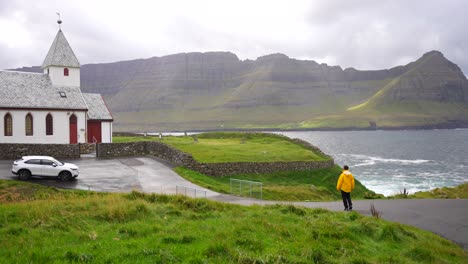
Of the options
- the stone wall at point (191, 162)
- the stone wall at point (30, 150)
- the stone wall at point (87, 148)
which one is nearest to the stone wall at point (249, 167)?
the stone wall at point (191, 162)

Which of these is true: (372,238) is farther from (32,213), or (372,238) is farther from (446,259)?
(32,213)

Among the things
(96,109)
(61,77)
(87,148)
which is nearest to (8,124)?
(87,148)

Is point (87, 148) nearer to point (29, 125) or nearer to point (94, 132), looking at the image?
point (29, 125)

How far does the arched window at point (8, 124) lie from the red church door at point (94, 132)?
9846 millimetres

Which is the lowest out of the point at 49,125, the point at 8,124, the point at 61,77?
the point at 49,125

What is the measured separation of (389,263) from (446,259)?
299 centimetres

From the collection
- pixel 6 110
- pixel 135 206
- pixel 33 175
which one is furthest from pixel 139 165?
pixel 135 206

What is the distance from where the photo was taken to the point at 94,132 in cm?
5388

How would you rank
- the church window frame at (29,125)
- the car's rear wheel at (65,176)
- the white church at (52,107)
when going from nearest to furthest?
1. the car's rear wheel at (65,176)
2. the white church at (52,107)
3. the church window frame at (29,125)

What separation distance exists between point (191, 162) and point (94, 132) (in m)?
21.1

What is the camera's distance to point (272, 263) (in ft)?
36.7

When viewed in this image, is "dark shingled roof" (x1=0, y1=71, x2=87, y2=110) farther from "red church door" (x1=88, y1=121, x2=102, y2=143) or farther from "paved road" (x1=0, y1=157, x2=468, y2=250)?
"paved road" (x1=0, y1=157, x2=468, y2=250)

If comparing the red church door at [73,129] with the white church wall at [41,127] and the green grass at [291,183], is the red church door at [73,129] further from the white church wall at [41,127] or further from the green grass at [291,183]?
the green grass at [291,183]

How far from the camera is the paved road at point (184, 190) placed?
20.3 metres
